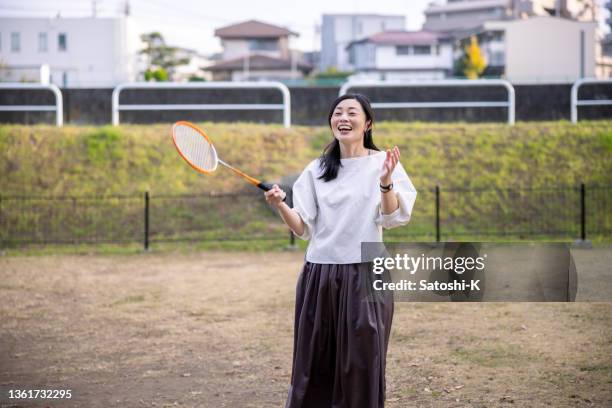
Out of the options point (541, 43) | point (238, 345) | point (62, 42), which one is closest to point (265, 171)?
point (238, 345)

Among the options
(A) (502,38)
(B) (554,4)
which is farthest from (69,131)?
(B) (554,4)

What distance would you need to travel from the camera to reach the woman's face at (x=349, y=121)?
14.1 ft

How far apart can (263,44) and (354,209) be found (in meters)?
61.4

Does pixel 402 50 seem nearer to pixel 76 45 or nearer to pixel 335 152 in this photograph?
pixel 76 45

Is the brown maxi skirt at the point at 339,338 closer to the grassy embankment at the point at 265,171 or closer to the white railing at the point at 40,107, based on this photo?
the grassy embankment at the point at 265,171

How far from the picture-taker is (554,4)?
6412cm

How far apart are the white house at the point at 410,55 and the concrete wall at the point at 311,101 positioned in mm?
38992

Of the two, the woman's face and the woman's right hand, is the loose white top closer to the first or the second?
the woman's face

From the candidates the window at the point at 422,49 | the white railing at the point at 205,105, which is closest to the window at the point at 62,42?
the window at the point at 422,49

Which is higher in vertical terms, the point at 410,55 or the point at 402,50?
the point at 402,50

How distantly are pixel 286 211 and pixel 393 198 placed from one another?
24.1 inches

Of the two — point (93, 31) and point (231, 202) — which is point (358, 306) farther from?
point (93, 31)

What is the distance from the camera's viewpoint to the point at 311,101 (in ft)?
61.2

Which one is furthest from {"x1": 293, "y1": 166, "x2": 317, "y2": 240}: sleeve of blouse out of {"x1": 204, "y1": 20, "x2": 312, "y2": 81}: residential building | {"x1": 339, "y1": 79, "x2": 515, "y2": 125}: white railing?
{"x1": 204, "y1": 20, "x2": 312, "y2": 81}: residential building
